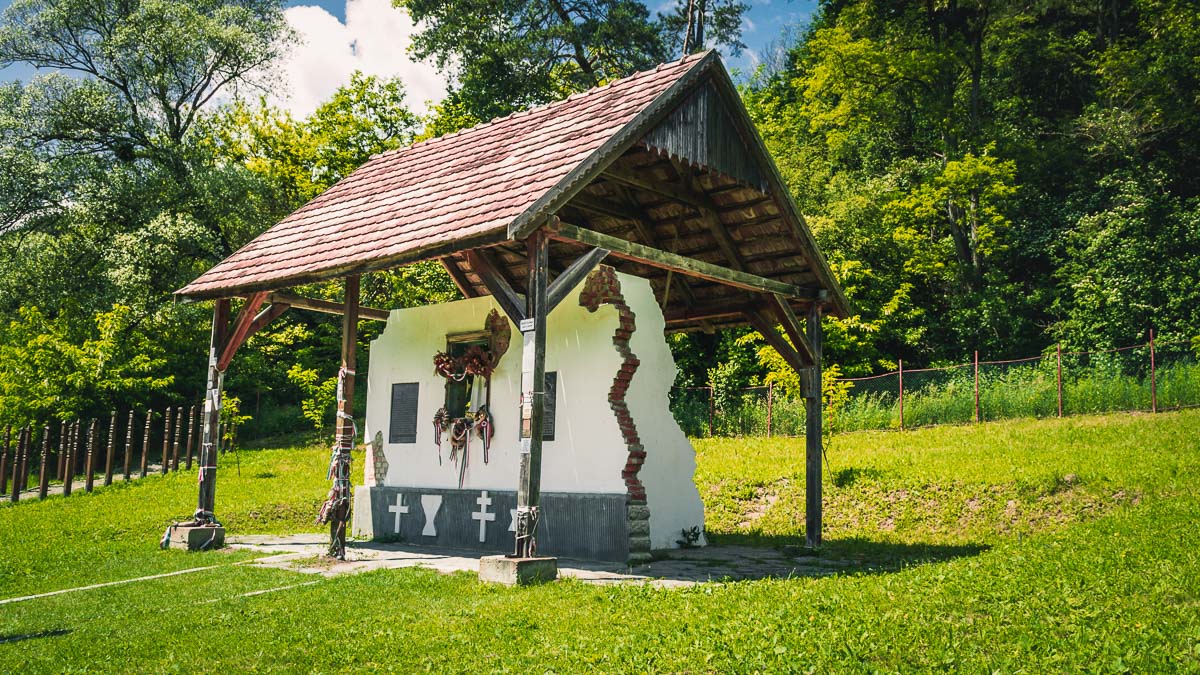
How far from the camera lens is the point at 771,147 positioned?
1321 inches

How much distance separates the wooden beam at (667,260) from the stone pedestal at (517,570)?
3143mm

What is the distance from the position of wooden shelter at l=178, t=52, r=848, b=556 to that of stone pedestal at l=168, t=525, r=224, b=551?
0.21 m

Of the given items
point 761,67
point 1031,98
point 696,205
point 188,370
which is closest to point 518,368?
point 696,205

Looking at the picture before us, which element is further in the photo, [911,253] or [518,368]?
[911,253]

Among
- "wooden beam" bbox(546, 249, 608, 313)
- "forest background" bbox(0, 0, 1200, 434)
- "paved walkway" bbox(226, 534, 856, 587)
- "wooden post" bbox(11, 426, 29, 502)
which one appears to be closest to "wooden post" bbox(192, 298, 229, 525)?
"paved walkway" bbox(226, 534, 856, 587)

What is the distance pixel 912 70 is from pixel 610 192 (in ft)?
63.8

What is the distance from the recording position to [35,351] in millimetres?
24484

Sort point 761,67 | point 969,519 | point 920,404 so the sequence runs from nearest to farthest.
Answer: point 969,519
point 920,404
point 761,67

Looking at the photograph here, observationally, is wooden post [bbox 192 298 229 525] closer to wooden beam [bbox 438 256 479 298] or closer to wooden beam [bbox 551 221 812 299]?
wooden beam [bbox 438 256 479 298]

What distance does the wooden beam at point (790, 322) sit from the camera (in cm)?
1238

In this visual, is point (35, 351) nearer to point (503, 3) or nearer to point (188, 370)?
point (188, 370)

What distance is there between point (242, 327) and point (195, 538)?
9.48 feet

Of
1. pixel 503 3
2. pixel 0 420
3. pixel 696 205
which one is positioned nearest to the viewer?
pixel 696 205

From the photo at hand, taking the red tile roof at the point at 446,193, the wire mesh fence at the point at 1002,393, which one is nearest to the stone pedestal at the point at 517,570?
the red tile roof at the point at 446,193
